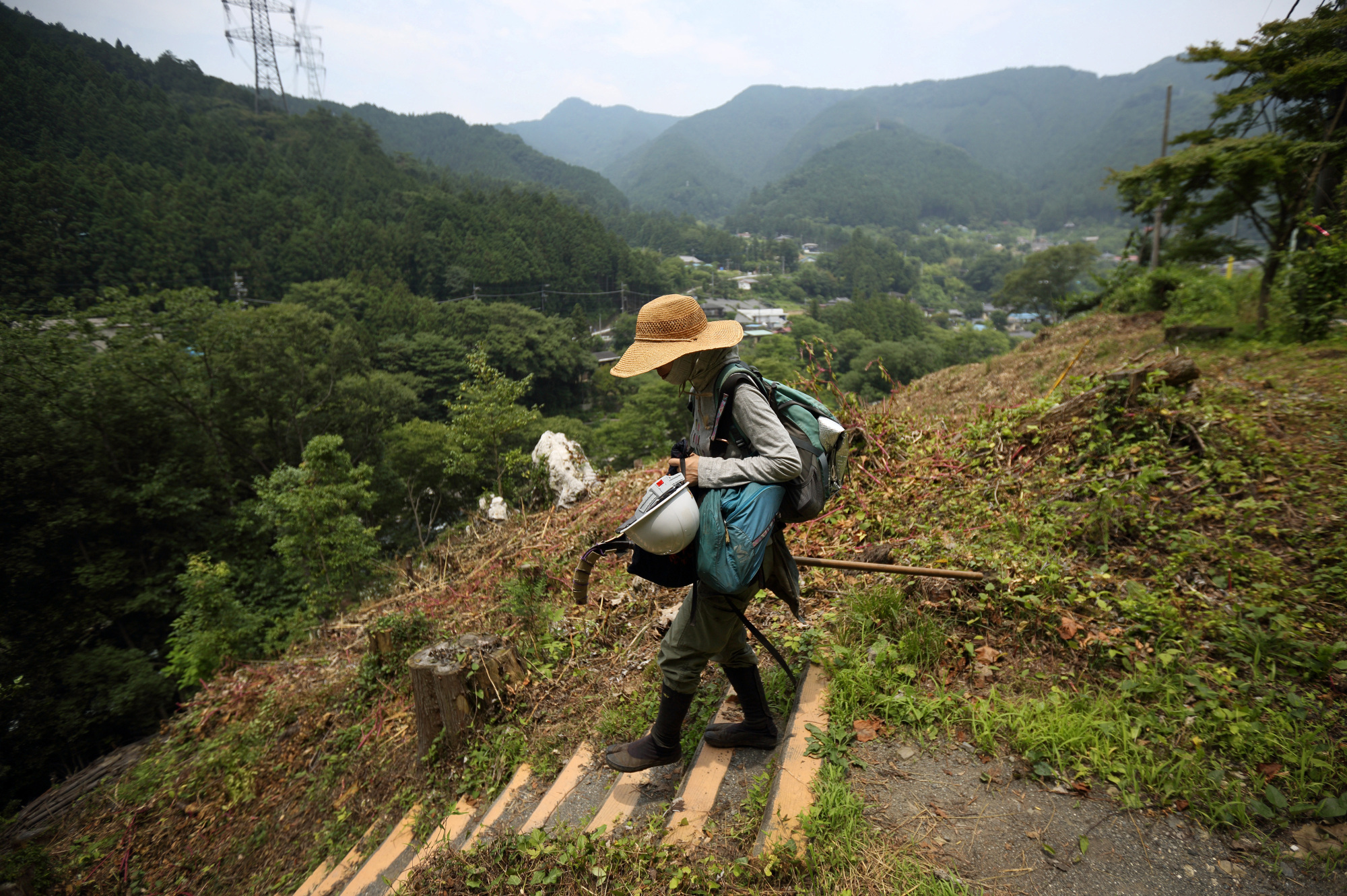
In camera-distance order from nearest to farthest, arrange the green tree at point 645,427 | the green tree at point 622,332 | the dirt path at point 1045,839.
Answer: the dirt path at point 1045,839 < the green tree at point 645,427 < the green tree at point 622,332

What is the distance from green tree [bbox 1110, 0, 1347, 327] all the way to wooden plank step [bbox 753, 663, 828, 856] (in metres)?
8.78

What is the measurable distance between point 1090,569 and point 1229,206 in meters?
9.12

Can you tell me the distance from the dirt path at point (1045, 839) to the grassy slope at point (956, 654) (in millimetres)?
103

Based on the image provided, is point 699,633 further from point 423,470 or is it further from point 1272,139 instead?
point 423,470

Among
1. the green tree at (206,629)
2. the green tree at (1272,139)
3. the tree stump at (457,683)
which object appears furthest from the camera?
the green tree at (206,629)

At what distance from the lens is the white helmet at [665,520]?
75.6 inches

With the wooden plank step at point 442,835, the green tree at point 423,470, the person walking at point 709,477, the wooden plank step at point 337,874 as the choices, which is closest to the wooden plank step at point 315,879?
the wooden plank step at point 337,874

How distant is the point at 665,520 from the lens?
6.33 feet

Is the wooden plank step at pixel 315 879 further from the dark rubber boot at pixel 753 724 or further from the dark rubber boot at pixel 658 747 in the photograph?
the dark rubber boot at pixel 753 724

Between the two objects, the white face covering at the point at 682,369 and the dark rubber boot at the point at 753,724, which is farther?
the dark rubber boot at the point at 753,724

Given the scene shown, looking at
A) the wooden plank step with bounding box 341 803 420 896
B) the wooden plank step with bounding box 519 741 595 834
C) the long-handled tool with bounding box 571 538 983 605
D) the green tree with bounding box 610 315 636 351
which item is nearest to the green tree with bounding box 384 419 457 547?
the wooden plank step with bounding box 341 803 420 896

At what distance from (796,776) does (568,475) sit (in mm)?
7142

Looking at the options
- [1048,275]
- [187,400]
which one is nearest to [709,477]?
[187,400]

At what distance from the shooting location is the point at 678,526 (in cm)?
194
